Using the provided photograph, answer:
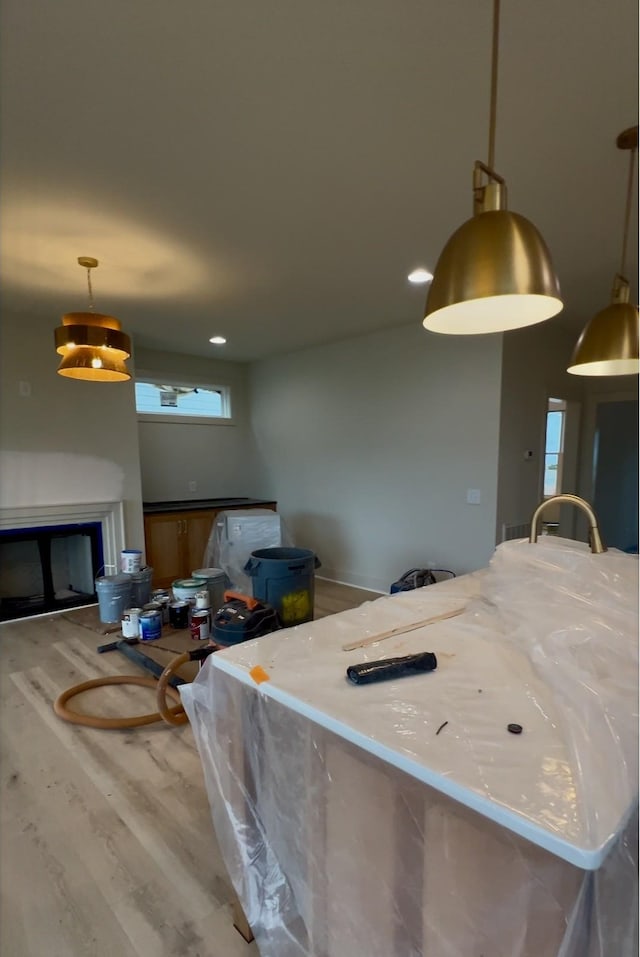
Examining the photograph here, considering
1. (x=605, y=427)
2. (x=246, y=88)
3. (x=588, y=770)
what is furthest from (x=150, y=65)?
(x=605, y=427)

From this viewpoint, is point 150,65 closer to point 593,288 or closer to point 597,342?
point 597,342

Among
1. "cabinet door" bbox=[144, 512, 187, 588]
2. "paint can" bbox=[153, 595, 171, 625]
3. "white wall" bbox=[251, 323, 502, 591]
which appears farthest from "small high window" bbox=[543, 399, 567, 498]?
"paint can" bbox=[153, 595, 171, 625]

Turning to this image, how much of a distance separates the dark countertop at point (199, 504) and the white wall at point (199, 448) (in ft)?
0.40

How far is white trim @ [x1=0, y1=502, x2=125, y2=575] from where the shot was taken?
12.4ft

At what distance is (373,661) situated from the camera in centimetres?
119

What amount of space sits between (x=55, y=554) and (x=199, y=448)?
1.93 meters

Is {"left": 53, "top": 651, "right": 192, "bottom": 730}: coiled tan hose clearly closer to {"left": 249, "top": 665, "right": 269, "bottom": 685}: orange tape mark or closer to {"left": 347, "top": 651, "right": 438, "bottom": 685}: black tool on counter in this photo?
{"left": 249, "top": 665, "right": 269, "bottom": 685}: orange tape mark

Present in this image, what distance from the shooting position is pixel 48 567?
409cm

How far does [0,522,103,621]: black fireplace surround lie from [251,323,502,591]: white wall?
2.17 metres

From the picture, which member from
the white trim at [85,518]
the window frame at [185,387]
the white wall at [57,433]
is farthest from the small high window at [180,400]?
the white trim at [85,518]

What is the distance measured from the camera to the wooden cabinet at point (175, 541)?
457 cm

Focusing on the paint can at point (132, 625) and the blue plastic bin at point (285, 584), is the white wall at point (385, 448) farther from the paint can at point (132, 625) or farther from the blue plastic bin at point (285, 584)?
the paint can at point (132, 625)

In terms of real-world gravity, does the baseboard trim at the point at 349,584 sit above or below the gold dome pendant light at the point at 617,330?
below

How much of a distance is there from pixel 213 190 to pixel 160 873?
106 inches
